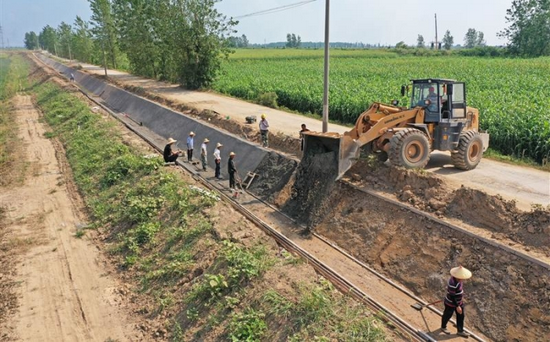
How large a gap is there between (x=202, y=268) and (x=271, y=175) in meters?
6.21

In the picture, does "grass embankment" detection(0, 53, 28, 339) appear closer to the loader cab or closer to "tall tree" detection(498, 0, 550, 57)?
the loader cab

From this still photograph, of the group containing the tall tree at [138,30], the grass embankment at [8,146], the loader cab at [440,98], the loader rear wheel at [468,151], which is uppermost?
the tall tree at [138,30]

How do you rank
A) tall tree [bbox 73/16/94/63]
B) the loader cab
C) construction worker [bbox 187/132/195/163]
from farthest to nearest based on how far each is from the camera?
tall tree [bbox 73/16/94/63] < construction worker [bbox 187/132/195/163] < the loader cab

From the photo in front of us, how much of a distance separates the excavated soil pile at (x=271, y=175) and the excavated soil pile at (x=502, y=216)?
633 centimetres

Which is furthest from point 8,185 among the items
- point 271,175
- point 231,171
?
point 271,175

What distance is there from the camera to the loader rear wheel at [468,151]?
14328 mm

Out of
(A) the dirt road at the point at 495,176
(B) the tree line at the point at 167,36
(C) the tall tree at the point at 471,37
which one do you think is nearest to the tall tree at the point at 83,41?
(B) the tree line at the point at 167,36

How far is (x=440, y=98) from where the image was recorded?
14.1m

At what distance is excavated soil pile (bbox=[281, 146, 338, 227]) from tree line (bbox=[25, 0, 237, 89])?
90.0 feet

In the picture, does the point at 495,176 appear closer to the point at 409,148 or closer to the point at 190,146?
the point at 409,148

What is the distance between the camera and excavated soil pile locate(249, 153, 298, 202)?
15.9 m

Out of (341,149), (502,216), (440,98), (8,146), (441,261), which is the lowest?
(8,146)

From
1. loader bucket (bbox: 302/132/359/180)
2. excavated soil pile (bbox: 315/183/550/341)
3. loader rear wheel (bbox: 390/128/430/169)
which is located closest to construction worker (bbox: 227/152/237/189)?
loader bucket (bbox: 302/132/359/180)

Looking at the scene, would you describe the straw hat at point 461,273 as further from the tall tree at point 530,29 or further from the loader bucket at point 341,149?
the tall tree at point 530,29
